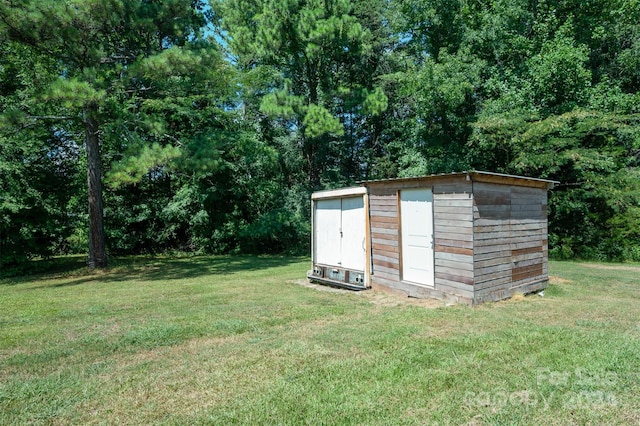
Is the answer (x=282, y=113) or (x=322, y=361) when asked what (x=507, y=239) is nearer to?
(x=322, y=361)

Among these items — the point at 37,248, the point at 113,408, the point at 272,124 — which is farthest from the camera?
the point at 272,124

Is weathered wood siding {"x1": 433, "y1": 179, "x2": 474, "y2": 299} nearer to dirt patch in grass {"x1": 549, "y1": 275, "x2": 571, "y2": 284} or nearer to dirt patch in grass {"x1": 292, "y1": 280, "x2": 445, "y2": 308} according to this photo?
dirt patch in grass {"x1": 292, "y1": 280, "x2": 445, "y2": 308}

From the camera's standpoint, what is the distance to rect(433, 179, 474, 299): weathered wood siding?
583 centimetres

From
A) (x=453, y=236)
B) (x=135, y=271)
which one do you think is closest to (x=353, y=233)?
(x=453, y=236)

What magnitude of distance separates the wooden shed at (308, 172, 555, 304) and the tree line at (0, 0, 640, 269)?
6.11 meters

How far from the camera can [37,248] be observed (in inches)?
485

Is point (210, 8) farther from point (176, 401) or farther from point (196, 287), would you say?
point (176, 401)

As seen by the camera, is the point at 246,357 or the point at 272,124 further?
the point at 272,124

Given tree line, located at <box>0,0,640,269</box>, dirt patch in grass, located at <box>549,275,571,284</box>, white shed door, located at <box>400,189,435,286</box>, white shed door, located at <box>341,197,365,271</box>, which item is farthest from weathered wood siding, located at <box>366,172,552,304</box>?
tree line, located at <box>0,0,640,269</box>

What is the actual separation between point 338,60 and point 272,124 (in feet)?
14.8

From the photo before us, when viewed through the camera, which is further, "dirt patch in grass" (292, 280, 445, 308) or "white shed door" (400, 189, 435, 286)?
"white shed door" (400, 189, 435, 286)

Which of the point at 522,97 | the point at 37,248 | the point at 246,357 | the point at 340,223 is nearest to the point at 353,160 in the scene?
the point at 522,97

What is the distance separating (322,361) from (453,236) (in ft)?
11.3

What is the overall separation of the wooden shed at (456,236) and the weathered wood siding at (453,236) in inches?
0.6
